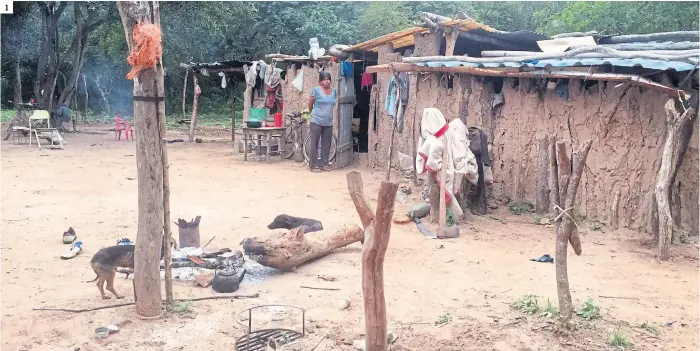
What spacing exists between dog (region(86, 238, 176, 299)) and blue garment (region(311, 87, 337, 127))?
7.47 m

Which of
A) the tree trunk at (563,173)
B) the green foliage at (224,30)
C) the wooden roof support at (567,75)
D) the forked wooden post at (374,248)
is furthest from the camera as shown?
the green foliage at (224,30)

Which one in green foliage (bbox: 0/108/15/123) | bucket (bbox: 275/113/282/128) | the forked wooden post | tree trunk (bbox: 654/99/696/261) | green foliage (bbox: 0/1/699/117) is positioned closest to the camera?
the forked wooden post

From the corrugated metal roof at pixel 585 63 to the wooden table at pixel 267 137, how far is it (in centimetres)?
559

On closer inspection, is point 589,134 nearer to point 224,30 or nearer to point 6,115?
point 224,30

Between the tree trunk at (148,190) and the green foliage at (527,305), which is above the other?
the tree trunk at (148,190)

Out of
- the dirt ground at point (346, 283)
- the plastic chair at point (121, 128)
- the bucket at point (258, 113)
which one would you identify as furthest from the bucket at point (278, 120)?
the plastic chair at point (121, 128)

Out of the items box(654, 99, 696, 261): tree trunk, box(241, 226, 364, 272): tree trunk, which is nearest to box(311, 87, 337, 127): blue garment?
box(241, 226, 364, 272): tree trunk

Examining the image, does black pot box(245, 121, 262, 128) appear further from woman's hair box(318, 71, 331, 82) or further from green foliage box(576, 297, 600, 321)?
green foliage box(576, 297, 600, 321)

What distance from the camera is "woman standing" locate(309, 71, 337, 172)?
12.1 meters

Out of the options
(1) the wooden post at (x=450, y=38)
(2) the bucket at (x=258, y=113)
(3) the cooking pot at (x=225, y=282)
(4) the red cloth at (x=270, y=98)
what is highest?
(1) the wooden post at (x=450, y=38)

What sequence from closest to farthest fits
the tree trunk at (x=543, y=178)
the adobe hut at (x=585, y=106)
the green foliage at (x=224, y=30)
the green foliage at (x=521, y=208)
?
1. the adobe hut at (x=585, y=106)
2. the tree trunk at (x=543, y=178)
3. the green foliage at (x=521, y=208)
4. the green foliage at (x=224, y=30)

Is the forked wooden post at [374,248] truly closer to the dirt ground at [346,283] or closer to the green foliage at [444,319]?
the dirt ground at [346,283]

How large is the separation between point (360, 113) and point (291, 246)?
9099 millimetres

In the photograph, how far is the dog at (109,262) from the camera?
484 centimetres
